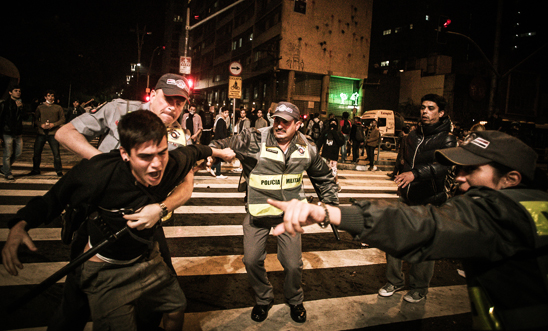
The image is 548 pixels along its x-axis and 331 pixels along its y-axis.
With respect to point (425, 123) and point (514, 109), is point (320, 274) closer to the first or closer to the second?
point (425, 123)

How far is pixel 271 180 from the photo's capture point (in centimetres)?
303

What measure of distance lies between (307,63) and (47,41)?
23.1m

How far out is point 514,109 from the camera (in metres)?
36.3

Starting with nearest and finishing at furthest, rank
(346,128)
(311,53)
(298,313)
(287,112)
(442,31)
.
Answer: (298,313)
(287,112)
(442,31)
(346,128)
(311,53)

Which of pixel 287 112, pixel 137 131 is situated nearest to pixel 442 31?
pixel 287 112

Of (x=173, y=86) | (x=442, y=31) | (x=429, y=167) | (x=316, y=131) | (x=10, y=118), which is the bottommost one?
(x=429, y=167)

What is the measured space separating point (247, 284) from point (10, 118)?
7.98 metres

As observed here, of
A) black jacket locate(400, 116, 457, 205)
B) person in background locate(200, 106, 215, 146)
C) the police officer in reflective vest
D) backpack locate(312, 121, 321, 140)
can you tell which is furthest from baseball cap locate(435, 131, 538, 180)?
backpack locate(312, 121, 321, 140)

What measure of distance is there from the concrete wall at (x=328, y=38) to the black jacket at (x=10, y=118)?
27.4 meters

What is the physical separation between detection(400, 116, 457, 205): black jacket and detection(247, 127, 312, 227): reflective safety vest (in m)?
1.39

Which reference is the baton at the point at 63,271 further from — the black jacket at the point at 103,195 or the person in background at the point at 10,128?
the person in background at the point at 10,128

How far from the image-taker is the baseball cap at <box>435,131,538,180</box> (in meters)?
1.57

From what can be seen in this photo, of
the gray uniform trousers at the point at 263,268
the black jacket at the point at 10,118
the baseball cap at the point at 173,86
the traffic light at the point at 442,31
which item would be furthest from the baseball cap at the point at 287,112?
the traffic light at the point at 442,31

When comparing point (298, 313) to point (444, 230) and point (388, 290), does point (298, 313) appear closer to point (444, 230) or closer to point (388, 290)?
point (388, 290)
